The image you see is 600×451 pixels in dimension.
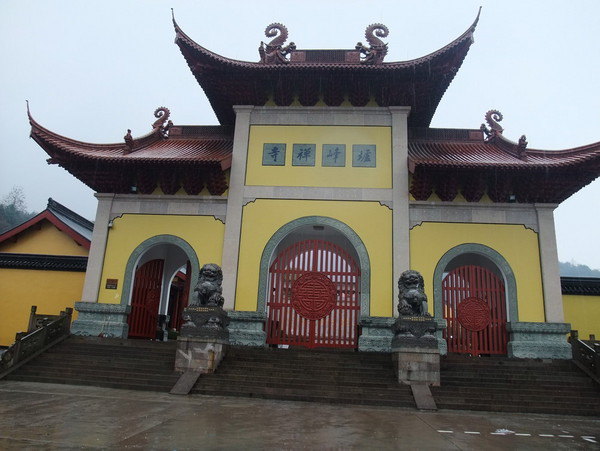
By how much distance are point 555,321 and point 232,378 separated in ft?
27.0

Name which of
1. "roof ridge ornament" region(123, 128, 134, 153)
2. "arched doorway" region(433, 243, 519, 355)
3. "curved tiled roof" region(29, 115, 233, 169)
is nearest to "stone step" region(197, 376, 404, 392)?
"arched doorway" region(433, 243, 519, 355)

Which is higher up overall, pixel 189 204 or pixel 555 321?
pixel 189 204

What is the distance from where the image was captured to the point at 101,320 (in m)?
12.4

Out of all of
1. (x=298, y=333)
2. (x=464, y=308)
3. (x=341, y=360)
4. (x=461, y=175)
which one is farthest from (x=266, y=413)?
(x=461, y=175)

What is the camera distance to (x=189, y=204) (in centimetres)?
1310

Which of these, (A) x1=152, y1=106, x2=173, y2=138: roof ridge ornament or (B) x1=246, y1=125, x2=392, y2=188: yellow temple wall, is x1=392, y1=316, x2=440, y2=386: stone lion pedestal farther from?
(A) x1=152, y1=106, x2=173, y2=138: roof ridge ornament

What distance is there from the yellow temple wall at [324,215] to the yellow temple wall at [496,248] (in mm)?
823

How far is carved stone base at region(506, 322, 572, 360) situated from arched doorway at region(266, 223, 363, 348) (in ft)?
13.0

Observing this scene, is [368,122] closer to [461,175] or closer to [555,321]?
[461,175]

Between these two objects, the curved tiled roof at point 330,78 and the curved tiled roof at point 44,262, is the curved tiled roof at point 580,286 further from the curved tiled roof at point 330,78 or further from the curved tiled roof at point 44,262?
the curved tiled roof at point 44,262

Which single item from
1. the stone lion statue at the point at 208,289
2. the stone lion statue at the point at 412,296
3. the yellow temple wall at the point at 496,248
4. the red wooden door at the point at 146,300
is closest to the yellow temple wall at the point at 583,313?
the yellow temple wall at the point at 496,248

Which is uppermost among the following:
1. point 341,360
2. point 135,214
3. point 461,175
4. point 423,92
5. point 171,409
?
point 423,92

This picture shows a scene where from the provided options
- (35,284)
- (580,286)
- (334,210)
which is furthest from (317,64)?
(35,284)

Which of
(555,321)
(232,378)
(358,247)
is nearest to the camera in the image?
(232,378)
